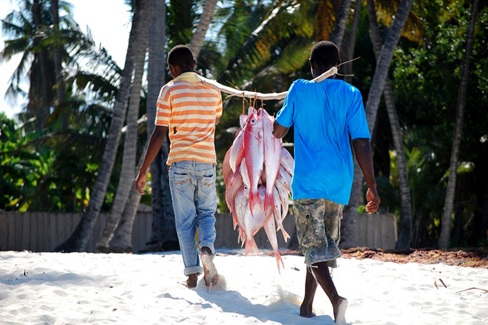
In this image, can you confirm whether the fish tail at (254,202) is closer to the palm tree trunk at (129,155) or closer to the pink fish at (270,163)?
A: the pink fish at (270,163)

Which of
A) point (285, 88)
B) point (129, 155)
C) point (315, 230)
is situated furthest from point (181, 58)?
point (285, 88)

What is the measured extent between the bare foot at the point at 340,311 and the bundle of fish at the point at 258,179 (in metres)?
0.93

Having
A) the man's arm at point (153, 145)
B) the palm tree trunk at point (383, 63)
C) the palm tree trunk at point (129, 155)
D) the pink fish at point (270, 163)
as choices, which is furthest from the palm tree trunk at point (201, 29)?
the pink fish at point (270, 163)

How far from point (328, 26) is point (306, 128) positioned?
13315 mm

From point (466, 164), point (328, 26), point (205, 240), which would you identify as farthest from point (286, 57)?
point (205, 240)

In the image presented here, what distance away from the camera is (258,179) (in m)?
6.65

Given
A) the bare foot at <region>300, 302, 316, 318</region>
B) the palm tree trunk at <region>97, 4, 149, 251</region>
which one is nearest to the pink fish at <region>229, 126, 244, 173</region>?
the bare foot at <region>300, 302, 316, 318</region>

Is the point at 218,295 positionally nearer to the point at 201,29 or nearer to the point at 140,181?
the point at 140,181

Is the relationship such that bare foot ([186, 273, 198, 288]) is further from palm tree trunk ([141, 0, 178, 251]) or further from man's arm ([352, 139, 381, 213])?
palm tree trunk ([141, 0, 178, 251])

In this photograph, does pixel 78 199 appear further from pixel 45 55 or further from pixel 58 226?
pixel 45 55

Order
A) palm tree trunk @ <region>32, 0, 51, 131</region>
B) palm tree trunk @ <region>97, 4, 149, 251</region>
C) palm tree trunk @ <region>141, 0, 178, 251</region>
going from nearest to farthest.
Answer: palm tree trunk @ <region>141, 0, 178, 251</region>
palm tree trunk @ <region>97, 4, 149, 251</region>
palm tree trunk @ <region>32, 0, 51, 131</region>

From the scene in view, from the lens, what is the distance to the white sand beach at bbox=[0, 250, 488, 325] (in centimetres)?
613

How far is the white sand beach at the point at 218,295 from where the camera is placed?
20.1 feet

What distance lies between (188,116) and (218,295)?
4.60 ft
